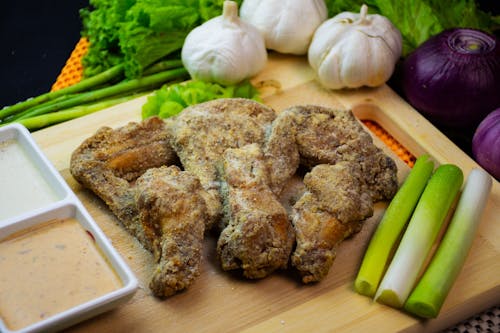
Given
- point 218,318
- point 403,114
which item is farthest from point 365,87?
point 218,318

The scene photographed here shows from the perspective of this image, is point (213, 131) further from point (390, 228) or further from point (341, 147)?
point (390, 228)

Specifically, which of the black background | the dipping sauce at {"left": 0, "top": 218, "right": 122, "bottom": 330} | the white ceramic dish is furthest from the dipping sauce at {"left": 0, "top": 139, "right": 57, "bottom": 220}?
the black background

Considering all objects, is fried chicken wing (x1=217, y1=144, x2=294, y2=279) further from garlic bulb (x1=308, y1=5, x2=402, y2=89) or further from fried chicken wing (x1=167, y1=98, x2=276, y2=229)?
garlic bulb (x1=308, y1=5, x2=402, y2=89)

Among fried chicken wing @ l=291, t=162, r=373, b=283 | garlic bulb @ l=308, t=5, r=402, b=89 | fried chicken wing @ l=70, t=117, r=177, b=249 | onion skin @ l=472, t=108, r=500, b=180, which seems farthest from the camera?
garlic bulb @ l=308, t=5, r=402, b=89

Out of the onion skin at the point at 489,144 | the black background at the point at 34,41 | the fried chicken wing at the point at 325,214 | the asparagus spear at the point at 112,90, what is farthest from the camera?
the black background at the point at 34,41

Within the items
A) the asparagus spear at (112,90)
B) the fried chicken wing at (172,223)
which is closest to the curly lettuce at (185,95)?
the asparagus spear at (112,90)

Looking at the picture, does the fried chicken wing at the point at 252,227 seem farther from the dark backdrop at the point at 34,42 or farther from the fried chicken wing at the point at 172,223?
the dark backdrop at the point at 34,42
